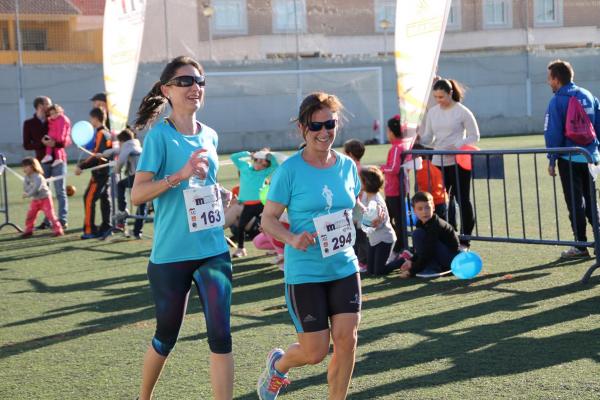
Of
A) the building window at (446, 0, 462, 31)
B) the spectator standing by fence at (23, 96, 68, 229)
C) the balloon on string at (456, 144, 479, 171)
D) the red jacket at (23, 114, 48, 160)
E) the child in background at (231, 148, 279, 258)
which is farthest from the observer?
the building window at (446, 0, 462, 31)

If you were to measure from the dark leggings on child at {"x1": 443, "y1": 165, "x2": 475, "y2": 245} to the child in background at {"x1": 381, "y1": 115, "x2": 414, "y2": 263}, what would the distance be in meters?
0.63

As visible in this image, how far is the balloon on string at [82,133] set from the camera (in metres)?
14.2

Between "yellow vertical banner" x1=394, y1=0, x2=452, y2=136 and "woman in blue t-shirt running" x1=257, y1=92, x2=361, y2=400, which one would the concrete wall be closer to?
"yellow vertical banner" x1=394, y1=0, x2=452, y2=136

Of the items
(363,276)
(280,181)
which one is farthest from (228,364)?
(363,276)

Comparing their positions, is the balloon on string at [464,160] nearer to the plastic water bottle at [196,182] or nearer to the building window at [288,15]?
the plastic water bottle at [196,182]

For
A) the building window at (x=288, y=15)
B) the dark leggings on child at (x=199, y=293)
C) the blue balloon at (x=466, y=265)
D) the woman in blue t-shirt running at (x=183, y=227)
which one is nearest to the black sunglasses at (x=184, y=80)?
the woman in blue t-shirt running at (x=183, y=227)

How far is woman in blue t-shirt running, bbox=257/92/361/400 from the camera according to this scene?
4949 millimetres

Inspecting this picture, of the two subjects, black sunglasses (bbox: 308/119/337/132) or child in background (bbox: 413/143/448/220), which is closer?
black sunglasses (bbox: 308/119/337/132)

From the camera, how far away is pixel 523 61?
35.9 meters

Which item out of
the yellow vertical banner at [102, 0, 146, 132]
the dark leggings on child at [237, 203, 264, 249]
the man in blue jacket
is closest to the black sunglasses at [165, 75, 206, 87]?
the man in blue jacket

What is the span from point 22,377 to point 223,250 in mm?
2027

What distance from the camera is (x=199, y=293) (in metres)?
5.09

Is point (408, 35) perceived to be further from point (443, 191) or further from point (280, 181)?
point (280, 181)

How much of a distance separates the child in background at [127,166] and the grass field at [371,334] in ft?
7.76
